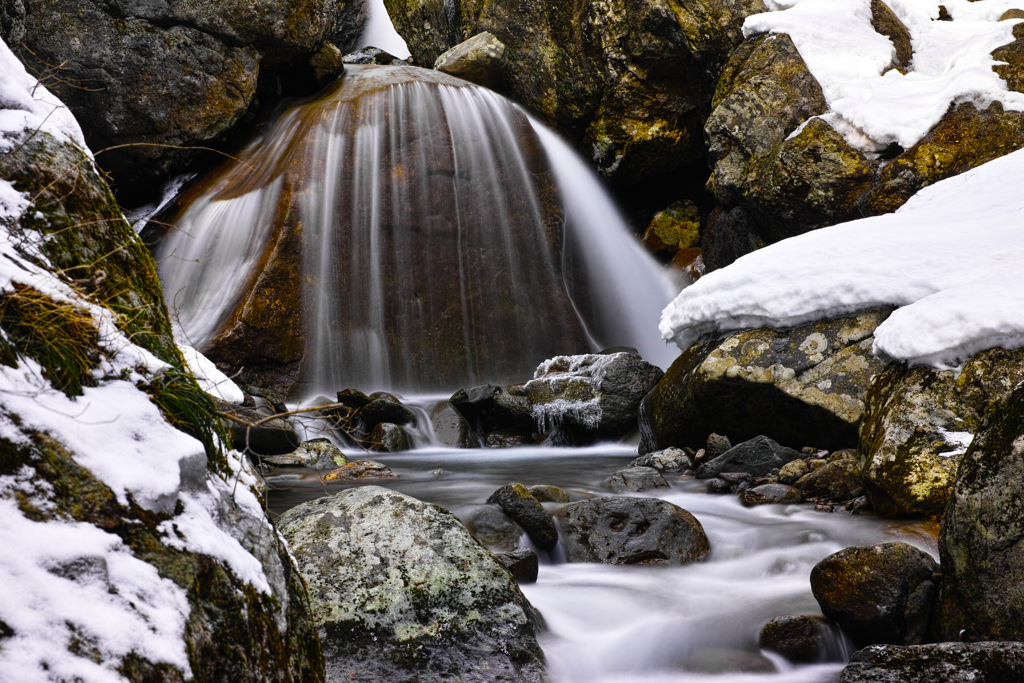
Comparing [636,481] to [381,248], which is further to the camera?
[381,248]

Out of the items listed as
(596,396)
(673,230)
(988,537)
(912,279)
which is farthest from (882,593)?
(673,230)

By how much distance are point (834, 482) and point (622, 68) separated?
1001 cm

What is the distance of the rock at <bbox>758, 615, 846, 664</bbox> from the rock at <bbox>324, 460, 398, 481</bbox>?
14.1 feet

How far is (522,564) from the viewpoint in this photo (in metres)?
3.85

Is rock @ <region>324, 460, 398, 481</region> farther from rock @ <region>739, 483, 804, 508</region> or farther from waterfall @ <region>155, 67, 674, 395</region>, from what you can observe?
waterfall @ <region>155, 67, 674, 395</region>

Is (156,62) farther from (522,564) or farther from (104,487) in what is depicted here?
(104,487)

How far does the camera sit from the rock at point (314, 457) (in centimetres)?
732

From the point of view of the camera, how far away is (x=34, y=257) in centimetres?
181

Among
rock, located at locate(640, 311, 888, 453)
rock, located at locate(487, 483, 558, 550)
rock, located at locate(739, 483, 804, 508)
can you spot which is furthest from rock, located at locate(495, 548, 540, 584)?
rock, located at locate(640, 311, 888, 453)

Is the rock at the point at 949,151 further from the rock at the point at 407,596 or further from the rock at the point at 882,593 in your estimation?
the rock at the point at 407,596

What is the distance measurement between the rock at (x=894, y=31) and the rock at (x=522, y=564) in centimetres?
1103

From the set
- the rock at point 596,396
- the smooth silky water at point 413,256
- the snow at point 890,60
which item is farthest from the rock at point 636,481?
the snow at point 890,60

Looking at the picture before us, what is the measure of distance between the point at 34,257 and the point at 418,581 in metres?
1.90

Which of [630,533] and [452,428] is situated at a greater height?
[630,533]
